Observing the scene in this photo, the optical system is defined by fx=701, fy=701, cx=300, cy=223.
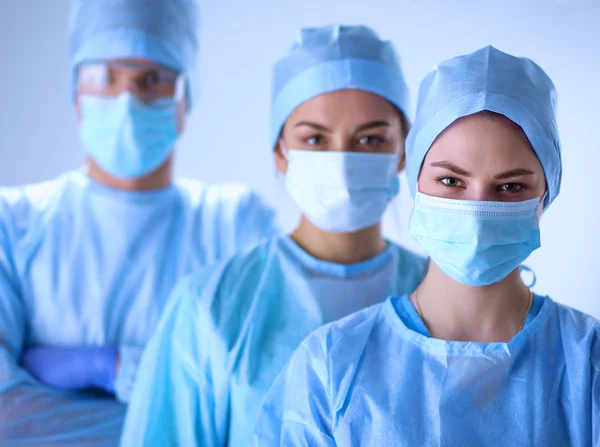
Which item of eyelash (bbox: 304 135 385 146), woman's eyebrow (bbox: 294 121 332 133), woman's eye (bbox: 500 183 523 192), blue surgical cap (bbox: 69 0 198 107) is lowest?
woman's eye (bbox: 500 183 523 192)

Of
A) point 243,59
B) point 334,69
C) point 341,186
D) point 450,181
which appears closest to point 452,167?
point 450,181

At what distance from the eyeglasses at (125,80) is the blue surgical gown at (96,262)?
0.33m

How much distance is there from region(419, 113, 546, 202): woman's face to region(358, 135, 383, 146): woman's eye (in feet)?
1.33

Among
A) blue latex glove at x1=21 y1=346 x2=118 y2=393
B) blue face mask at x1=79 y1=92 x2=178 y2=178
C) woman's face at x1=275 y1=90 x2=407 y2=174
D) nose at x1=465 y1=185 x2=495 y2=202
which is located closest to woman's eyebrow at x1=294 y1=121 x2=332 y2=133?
woman's face at x1=275 y1=90 x2=407 y2=174

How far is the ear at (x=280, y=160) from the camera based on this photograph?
2.04m

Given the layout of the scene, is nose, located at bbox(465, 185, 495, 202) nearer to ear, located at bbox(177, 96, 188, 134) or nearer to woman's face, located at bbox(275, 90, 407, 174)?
woman's face, located at bbox(275, 90, 407, 174)

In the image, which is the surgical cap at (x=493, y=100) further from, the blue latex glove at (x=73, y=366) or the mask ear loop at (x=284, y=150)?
the blue latex glove at (x=73, y=366)

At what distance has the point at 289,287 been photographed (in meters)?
1.95

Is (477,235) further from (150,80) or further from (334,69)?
(150,80)

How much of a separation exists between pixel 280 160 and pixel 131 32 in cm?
78

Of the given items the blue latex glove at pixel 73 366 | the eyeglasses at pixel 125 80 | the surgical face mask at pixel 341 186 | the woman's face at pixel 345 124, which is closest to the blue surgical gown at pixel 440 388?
the surgical face mask at pixel 341 186

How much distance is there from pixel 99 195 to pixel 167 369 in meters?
0.80

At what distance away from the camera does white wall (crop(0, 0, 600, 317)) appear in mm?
2129

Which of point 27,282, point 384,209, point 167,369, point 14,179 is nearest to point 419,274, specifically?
point 384,209
